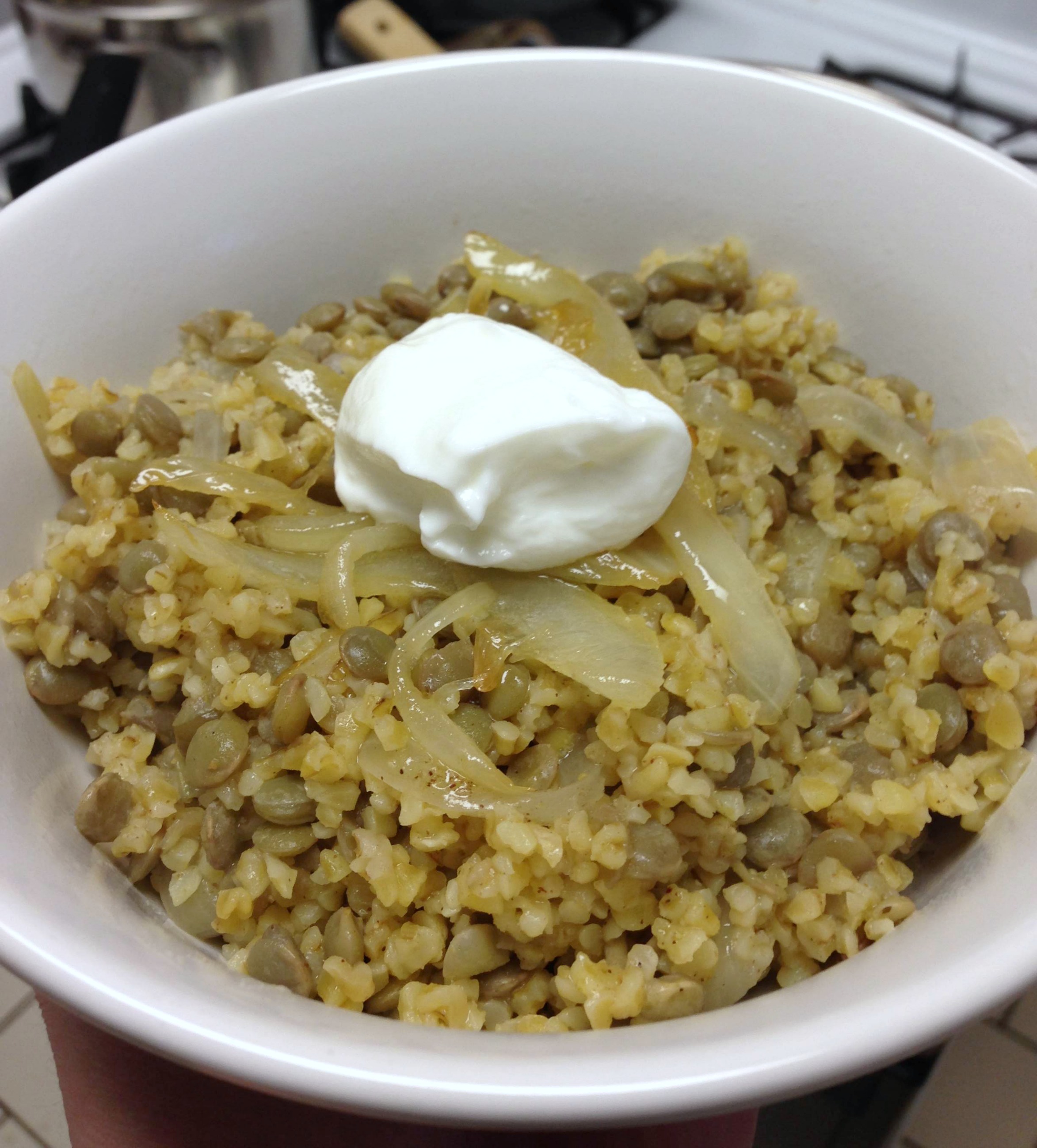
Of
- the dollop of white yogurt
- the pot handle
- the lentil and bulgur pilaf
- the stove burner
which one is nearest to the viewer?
the lentil and bulgur pilaf

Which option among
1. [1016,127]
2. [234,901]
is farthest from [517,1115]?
[1016,127]

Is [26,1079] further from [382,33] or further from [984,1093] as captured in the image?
[382,33]

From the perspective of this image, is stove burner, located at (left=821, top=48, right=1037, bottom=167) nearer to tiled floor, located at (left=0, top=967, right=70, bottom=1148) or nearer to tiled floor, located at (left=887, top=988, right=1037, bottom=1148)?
tiled floor, located at (left=887, top=988, right=1037, bottom=1148)

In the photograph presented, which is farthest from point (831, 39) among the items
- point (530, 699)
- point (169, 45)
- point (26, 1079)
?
point (26, 1079)

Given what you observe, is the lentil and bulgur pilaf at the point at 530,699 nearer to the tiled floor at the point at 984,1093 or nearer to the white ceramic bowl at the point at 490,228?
the white ceramic bowl at the point at 490,228

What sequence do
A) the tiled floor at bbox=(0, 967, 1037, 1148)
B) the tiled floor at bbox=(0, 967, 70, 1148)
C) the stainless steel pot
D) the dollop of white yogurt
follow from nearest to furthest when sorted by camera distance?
1. the dollop of white yogurt
2. the tiled floor at bbox=(0, 967, 1037, 1148)
3. the tiled floor at bbox=(0, 967, 70, 1148)
4. the stainless steel pot

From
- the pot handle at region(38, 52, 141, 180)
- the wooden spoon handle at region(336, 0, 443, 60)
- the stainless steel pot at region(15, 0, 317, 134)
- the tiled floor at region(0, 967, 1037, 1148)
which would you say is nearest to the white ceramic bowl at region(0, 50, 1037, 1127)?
the tiled floor at region(0, 967, 1037, 1148)

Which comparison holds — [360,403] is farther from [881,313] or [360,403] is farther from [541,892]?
[881,313]
